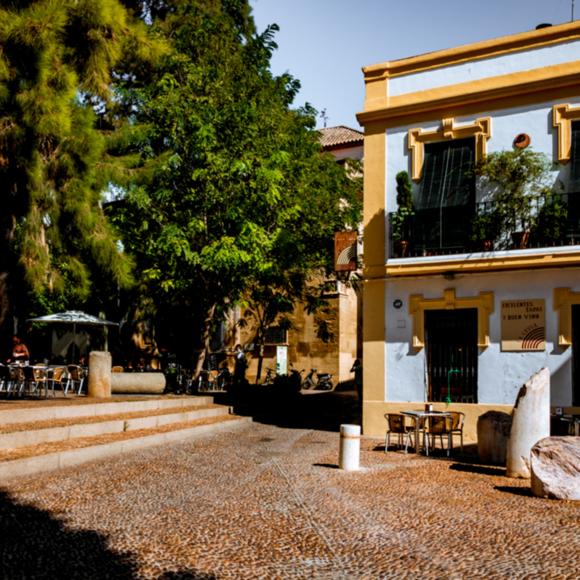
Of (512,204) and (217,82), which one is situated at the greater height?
(217,82)

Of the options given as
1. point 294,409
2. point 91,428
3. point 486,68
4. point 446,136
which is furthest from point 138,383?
point 486,68

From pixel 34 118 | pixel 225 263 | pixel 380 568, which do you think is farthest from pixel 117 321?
pixel 380 568

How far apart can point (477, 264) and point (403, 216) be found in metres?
1.86

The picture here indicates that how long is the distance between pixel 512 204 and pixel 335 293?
1658 centimetres

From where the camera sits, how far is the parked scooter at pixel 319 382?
30922mm

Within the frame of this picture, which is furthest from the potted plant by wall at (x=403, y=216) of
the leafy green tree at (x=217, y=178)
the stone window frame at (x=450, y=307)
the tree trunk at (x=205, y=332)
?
the tree trunk at (x=205, y=332)

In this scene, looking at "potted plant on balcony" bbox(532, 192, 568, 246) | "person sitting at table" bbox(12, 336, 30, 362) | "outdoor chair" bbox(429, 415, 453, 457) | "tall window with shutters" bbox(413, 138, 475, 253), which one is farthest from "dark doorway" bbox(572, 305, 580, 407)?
"person sitting at table" bbox(12, 336, 30, 362)

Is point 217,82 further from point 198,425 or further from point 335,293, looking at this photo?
point 335,293

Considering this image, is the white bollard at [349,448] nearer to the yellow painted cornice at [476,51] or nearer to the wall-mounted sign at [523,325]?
the wall-mounted sign at [523,325]

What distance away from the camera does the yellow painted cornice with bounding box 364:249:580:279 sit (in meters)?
13.8

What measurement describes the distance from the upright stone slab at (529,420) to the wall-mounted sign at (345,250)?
740cm

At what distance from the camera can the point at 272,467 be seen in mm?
11016

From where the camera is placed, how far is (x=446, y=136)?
607 inches

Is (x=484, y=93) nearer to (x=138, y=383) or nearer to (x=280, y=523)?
(x=280, y=523)
